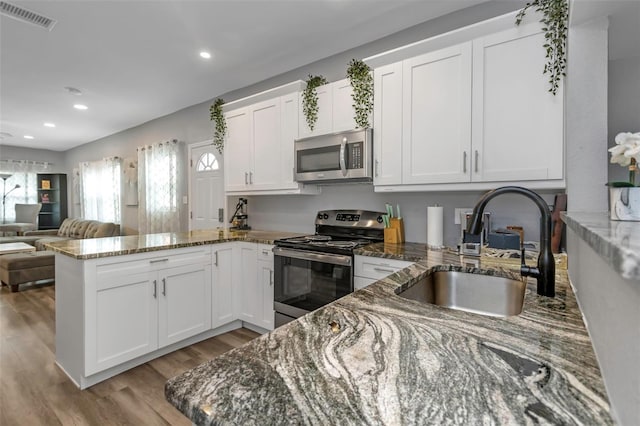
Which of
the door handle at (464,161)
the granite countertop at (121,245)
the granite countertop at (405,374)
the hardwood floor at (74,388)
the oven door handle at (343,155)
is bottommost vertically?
the hardwood floor at (74,388)

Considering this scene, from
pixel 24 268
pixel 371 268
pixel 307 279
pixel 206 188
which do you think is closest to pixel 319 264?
pixel 307 279

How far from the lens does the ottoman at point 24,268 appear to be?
14.0 ft

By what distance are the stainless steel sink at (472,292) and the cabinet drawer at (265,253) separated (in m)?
1.55

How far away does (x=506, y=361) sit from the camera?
657 mm

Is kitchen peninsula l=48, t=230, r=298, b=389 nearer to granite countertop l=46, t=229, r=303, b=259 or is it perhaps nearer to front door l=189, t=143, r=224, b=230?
granite countertop l=46, t=229, r=303, b=259

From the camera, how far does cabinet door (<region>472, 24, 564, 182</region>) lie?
5.95ft

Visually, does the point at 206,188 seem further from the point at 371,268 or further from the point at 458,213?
the point at 458,213

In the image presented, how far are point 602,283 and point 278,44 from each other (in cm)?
300

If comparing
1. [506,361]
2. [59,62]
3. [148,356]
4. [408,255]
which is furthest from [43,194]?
[506,361]

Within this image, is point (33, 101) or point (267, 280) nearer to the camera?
point (267, 280)

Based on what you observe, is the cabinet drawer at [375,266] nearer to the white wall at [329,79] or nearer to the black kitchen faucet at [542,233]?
the white wall at [329,79]

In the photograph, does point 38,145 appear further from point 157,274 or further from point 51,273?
point 157,274

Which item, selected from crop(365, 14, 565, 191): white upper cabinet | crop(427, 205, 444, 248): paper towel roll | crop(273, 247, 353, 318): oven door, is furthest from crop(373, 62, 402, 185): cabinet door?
crop(273, 247, 353, 318): oven door

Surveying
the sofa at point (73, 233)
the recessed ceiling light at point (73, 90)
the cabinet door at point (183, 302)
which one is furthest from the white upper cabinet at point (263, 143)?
the sofa at point (73, 233)
